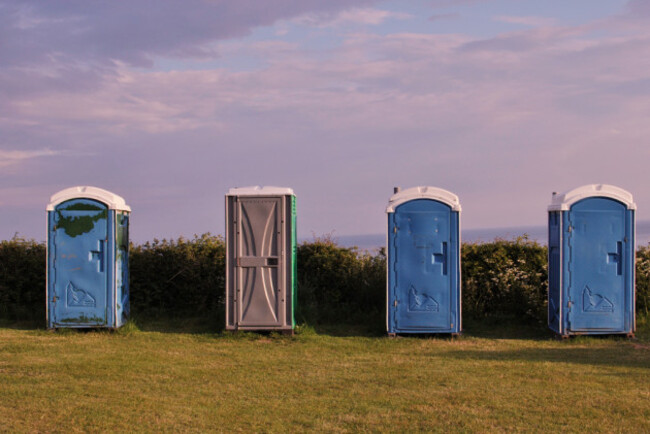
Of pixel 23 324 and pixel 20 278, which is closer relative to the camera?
pixel 23 324

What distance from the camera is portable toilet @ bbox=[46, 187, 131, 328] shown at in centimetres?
910

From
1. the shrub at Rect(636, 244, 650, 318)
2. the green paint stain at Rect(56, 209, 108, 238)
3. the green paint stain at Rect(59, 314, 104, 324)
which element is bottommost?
the green paint stain at Rect(59, 314, 104, 324)

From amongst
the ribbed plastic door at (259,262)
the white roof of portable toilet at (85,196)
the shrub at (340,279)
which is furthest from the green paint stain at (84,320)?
the shrub at (340,279)

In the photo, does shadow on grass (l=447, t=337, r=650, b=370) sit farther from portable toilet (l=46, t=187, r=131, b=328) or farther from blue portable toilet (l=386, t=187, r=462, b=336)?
portable toilet (l=46, t=187, r=131, b=328)

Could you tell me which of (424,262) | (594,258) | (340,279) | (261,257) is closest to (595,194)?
(594,258)

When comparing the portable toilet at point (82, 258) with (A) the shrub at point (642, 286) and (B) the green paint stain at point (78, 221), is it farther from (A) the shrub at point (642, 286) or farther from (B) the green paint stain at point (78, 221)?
→ (A) the shrub at point (642, 286)

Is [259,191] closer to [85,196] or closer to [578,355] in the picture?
[85,196]

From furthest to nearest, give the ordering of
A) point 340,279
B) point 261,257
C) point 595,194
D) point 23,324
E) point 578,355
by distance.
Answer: point 340,279
point 23,324
point 261,257
point 595,194
point 578,355

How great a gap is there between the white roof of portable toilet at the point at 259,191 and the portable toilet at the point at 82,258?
175 centimetres

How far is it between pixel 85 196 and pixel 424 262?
189 inches

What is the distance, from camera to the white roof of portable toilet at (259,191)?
8828mm

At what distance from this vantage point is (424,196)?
8.71m

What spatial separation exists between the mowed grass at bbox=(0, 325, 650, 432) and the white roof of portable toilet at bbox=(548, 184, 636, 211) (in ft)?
6.03

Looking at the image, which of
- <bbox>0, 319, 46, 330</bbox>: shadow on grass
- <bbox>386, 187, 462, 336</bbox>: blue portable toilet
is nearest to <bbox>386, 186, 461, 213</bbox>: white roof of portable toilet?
<bbox>386, 187, 462, 336</bbox>: blue portable toilet
